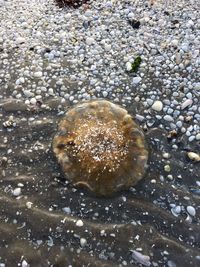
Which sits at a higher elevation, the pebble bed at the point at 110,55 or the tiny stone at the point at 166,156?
the pebble bed at the point at 110,55

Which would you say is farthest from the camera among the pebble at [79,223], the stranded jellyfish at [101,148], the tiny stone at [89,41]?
the tiny stone at [89,41]

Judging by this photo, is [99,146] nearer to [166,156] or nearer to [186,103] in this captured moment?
[166,156]

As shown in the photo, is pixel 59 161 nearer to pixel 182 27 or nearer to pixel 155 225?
pixel 155 225

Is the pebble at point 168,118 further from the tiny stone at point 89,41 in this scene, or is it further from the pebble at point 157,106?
the tiny stone at point 89,41

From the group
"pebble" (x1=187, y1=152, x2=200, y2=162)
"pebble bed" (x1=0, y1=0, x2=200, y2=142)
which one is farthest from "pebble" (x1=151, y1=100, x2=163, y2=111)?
"pebble" (x1=187, y1=152, x2=200, y2=162)

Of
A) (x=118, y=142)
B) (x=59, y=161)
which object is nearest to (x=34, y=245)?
(x=59, y=161)

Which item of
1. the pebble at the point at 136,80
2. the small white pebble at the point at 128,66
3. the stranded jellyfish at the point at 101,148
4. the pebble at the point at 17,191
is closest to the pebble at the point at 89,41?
the small white pebble at the point at 128,66
